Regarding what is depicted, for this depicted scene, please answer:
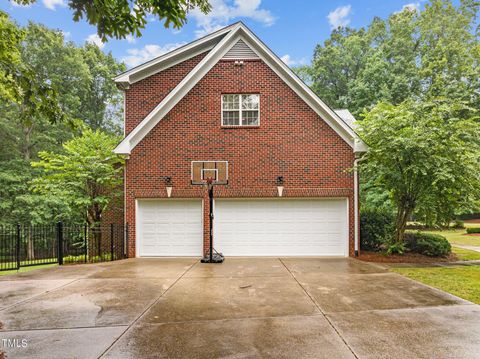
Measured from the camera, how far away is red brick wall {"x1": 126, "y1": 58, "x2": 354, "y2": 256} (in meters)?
10.6

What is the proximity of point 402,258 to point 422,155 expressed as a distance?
3410 mm

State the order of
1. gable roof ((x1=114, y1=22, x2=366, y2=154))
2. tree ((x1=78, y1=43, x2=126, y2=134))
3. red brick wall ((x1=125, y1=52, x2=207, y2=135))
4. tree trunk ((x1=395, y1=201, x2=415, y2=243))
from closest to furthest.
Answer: tree trunk ((x1=395, y1=201, x2=415, y2=243)), gable roof ((x1=114, y1=22, x2=366, y2=154)), red brick wall ((x1=125, y1=52, x2=207, y2=135)), tree ((x1=78, y1=43, x2=126, y2=134))

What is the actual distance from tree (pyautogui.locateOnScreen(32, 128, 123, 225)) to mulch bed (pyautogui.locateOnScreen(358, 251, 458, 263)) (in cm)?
908

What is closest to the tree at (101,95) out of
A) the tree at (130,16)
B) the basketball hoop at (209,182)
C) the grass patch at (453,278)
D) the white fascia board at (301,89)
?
the white fascia board at (301,89)

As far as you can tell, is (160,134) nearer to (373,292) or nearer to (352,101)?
(373,292)

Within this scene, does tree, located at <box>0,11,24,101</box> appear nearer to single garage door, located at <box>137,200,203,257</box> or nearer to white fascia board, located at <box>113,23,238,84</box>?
white fascia board, located at <box>113,23,238,84</box>

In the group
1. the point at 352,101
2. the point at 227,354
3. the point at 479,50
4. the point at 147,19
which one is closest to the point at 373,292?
the point at 227,354

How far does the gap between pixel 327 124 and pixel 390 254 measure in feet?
16.3

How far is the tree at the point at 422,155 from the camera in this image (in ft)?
30.0

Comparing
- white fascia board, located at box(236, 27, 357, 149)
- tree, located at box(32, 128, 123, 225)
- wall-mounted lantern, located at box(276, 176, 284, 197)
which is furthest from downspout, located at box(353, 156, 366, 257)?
tree, located at box(32, 128, 123, 225)

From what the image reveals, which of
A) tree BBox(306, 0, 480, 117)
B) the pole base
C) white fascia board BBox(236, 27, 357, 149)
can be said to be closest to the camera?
the pole base

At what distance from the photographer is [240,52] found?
11.1 meters

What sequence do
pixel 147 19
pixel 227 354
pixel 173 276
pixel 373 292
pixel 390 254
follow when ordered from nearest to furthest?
1. pixel 227 354
2. pixel 147 19
3. pixel 373 292
4. pixel 173 276
5. pixel 390 254

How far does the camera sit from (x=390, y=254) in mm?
10359
